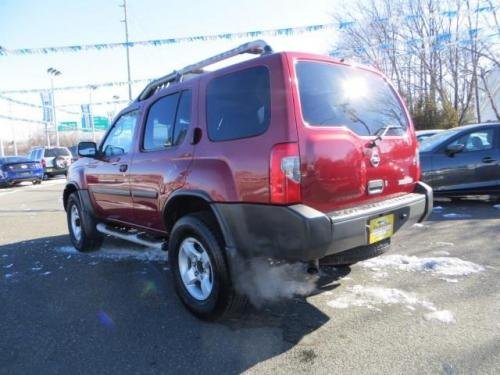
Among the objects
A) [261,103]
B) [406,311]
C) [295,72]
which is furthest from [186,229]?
[406,311]

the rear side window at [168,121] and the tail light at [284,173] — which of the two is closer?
the tail light at [284,173]

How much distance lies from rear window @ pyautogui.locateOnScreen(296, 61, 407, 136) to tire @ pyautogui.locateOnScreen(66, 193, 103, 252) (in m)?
3.72

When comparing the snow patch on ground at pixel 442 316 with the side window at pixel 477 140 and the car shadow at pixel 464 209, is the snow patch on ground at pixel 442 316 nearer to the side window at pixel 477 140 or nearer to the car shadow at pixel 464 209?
the car shadow at pixel 464 209

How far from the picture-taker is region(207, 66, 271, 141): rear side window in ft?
10.1

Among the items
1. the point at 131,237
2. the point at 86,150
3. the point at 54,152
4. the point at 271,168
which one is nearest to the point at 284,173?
the point at 271,168

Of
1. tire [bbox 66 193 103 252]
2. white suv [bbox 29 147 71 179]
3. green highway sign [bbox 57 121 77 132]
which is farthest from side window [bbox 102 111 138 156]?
green highway sign [bbox 57 121 77 132]

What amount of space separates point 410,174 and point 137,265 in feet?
10.4

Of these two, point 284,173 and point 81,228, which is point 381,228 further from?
point 81,228

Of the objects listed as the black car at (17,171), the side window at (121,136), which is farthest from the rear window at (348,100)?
the black car at (17,171)

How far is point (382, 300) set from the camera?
3750mm

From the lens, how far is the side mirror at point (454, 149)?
25.4 feet

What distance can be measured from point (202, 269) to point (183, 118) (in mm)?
1292

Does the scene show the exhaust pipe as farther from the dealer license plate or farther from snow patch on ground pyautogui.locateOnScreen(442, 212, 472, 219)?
snow patch on ground pyautogui.locateOnScreen(442, 212, 472, 219)

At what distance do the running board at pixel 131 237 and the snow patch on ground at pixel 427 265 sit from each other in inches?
83.8
